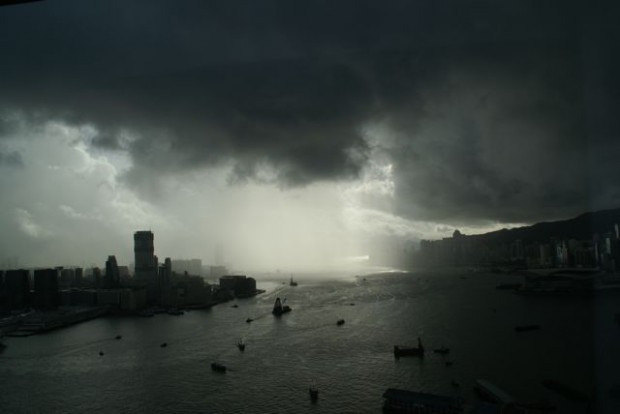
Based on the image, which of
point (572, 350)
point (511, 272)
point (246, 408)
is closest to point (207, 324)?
point (246, 408)

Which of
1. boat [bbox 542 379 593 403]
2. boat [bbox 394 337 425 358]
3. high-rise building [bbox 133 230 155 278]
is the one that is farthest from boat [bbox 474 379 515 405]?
high-rise building [bbox 133 230 155 278]

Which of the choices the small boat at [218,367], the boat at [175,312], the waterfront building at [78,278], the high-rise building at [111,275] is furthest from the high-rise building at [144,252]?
the small boat at [218,367]

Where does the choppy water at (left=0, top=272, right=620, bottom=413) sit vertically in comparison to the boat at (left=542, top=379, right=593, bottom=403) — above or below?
below

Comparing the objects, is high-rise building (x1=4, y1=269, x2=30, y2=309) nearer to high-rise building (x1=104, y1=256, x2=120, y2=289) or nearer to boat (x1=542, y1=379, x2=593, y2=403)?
high-rise building (x1=104, y1=256, x2=120, y2=289)

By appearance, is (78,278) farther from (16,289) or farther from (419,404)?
(419,404)

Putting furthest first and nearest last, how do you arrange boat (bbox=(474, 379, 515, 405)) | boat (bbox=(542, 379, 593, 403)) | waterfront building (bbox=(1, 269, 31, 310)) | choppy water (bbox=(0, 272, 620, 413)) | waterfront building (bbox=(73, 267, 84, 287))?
waterfront building (bbox=(73, 267, 84, 287)) → waterfront building (bbox=(1, 269, 31, 310)) → choppy water (bbox=(0, 272, 620, 413)) → boat (bbox=(542, 379, 593, 403)) → boat (bbox=(474, 379, 515, 405))
